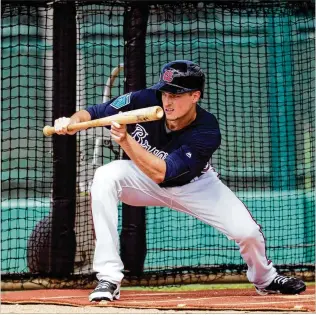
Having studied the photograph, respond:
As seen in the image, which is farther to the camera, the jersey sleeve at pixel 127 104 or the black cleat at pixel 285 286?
the black cleat at pixel 285 286

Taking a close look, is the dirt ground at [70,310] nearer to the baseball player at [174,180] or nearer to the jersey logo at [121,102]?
the baseball player at [174,180]

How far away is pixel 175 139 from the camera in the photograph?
5.64 m

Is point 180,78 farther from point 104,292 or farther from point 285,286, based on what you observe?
point 285,286

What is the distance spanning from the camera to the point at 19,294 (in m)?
6.16

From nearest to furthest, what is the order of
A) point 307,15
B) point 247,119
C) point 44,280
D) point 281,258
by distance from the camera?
point 44,280, point 307,15, point 281,258, point 247,119

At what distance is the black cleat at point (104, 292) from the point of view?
5.31 meters

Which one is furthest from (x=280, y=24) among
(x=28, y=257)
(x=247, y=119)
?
(x=28, y=257)

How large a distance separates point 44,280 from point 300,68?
280cm

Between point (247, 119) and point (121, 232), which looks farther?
point (247, 119)

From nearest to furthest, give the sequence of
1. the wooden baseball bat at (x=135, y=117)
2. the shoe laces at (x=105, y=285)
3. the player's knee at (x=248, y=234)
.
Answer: the wooden baseball bat at (x=135, y=117) → the shoe laces at (x=105, y=285) → the player's knee at (x=248, y=234)

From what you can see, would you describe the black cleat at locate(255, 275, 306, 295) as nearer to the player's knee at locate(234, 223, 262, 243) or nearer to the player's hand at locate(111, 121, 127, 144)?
the player's knee at locate(234, 223, 262, 243)

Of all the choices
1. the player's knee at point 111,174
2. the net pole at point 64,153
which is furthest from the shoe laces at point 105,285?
the net pole at point 64,153

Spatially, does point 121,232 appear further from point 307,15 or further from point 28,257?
point 307,15

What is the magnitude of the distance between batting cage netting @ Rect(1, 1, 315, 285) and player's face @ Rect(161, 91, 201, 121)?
124 centimetres
